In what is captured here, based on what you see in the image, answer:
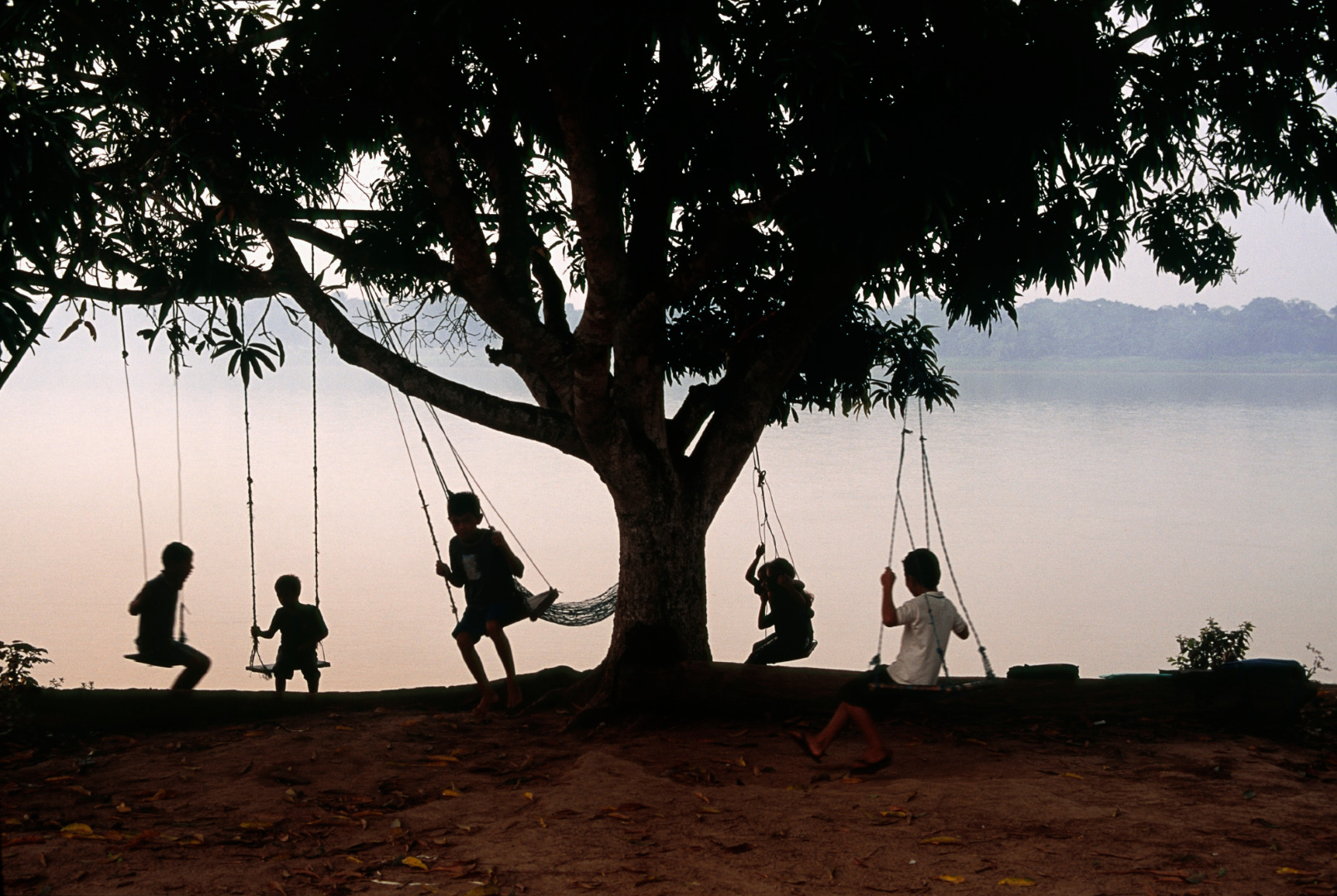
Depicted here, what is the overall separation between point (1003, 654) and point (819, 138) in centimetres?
1495

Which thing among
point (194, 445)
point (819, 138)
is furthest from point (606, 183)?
point (194, 445)

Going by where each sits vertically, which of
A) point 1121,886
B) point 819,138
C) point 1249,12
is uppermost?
point 1249,12

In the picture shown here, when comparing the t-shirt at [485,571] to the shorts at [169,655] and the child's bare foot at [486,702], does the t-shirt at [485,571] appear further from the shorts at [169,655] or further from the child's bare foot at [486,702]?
the shorts at [169,655]

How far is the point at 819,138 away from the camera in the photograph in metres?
5.42

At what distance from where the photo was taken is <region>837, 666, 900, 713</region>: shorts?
5.67 meters

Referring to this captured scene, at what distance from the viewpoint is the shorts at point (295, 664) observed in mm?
7297

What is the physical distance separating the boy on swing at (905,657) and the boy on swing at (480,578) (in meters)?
2.13

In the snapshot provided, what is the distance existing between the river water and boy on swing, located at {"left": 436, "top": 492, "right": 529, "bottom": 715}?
547 cm

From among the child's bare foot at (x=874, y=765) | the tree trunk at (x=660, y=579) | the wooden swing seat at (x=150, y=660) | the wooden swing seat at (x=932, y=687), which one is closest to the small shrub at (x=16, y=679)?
the wooden swing seat at (x=150, y=660)

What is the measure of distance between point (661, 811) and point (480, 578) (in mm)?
2318

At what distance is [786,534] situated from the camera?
29328 millimetres

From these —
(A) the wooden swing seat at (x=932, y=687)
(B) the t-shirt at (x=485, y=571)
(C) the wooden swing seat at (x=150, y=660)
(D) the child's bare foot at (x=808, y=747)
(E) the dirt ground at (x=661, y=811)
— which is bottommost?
(E) the dirt ground at (x=661, y=811)

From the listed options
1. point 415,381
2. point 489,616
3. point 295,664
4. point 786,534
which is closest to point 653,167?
point 415,381

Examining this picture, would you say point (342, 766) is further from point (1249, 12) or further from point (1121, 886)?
point (1249, 12)
